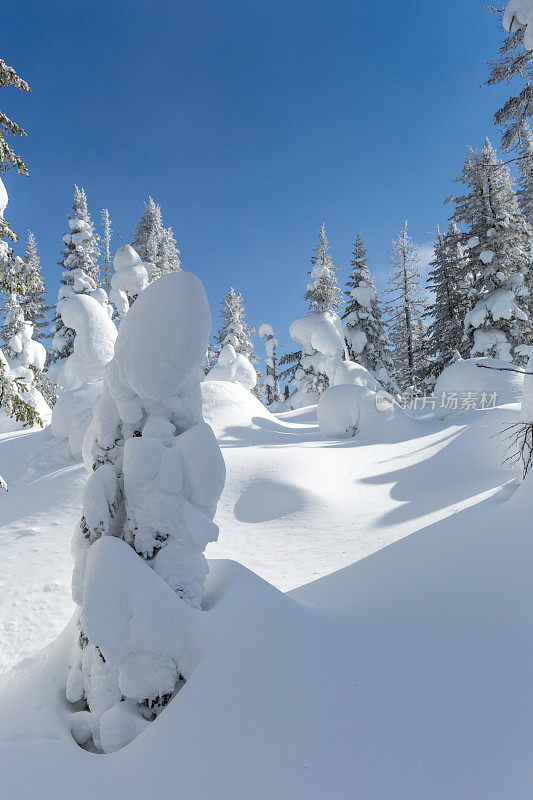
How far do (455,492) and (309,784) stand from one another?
6664 millimetres

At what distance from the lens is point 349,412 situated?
13.6 m

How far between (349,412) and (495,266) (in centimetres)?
1100

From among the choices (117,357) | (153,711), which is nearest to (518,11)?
(117,357)

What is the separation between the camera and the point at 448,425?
14055mm

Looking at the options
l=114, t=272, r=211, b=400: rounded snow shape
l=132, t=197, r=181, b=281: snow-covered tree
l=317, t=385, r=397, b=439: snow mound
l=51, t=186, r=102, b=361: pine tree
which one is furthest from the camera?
l=132, t=197, r=181, b=281: snow-covered tree

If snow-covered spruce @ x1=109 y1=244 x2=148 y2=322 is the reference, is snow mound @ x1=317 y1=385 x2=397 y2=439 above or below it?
below

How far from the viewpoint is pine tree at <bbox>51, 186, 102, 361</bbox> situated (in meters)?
20.9

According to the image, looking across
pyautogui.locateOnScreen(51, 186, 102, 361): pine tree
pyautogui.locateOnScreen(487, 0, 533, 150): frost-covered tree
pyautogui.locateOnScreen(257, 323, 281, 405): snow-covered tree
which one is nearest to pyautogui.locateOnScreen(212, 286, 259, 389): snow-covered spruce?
pyautogui.locateOnScreen(257, 323, 281, 405): snow-covered tree

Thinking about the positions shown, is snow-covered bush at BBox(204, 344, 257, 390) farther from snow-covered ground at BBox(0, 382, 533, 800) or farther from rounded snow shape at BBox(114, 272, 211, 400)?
rounded snow shape at BBox(114, 272, 211, 400)

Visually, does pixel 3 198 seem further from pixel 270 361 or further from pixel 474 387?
pixel 270 361

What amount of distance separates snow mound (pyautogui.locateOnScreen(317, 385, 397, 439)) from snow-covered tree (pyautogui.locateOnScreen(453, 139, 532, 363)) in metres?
7.77

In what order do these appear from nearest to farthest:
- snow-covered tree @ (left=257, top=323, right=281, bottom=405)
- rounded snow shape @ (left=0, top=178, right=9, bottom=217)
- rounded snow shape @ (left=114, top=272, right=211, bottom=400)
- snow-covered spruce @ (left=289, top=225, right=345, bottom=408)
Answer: rounded snow shape @ (left=114, top=272, right=211, bottom=400), rounded snow shape @ (left=0, top=178, right=9, bottom=217), snow-covered spruce @ (left=289, top=225, right=345, bottom=408), snow-covered tree @ (left=257, top=323, right=281, bottom=405)

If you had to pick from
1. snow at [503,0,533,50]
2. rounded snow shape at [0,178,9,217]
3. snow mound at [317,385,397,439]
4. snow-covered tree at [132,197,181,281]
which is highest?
snow-covered tree at [132,197,181,281]

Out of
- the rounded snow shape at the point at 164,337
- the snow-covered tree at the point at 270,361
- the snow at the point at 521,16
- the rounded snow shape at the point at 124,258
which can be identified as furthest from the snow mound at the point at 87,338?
the snow-covered tree at the point at 270,361
